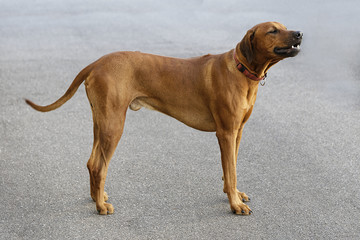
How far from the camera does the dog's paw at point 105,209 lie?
16.7ft

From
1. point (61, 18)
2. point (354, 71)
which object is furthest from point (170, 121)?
point (61, 18)

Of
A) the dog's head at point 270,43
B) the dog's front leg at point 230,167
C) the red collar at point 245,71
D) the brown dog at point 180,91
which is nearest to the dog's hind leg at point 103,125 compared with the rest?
the brown dog at point 180,91

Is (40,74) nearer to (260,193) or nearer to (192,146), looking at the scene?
(192,146)

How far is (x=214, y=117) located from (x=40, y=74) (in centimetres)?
519

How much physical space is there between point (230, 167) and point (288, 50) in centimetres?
122

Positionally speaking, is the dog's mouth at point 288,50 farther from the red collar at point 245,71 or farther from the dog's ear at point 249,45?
the red collar at point 245,71

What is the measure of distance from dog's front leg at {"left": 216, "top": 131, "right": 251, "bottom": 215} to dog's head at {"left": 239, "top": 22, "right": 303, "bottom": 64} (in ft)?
2.43

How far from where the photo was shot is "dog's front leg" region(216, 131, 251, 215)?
4.95 meters

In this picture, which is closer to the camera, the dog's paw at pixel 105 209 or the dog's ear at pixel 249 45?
the dog's ear at pixel 249 45

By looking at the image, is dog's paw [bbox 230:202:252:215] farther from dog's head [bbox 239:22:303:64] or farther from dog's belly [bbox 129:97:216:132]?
dog's head [bbox 239:22:303:64]

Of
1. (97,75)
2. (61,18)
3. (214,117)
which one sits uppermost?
(97,75)

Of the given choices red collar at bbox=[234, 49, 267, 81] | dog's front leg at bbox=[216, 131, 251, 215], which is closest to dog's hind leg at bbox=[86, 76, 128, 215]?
dog's front leg at bbox=[216, 131, 251, 215]

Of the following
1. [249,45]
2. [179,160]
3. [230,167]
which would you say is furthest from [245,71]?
[179,160]

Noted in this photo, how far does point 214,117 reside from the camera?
5000 millimetres
